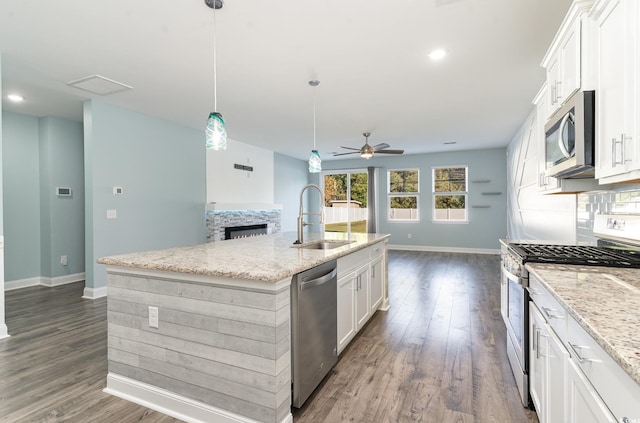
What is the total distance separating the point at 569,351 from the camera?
3.88 feet

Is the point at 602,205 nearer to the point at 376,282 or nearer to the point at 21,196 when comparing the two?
the point at 376,282

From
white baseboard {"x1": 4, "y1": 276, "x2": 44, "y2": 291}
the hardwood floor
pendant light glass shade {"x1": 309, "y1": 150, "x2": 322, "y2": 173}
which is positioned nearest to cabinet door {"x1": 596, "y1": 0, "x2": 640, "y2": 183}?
the hardwood floor

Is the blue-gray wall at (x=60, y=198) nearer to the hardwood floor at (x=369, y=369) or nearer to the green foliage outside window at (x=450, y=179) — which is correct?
the hardwood floor at (x=369, y=369)

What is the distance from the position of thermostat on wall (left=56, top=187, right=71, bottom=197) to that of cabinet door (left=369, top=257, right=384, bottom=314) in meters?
5.10

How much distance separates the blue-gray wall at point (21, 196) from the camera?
4832 mm

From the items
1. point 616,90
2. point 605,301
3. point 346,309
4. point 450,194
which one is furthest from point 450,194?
point 605,301

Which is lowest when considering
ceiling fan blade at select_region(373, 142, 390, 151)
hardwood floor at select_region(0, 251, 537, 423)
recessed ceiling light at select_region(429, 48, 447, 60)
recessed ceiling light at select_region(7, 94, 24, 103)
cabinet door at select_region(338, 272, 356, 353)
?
hardwood floor at select_region(0, 251, 537, 423)

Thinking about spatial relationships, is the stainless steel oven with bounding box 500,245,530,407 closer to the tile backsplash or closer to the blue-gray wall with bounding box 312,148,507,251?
the tile backsplash

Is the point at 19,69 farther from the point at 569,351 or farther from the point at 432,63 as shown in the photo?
the point at 569,351

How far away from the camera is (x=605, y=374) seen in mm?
877

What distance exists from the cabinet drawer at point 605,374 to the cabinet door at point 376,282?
7.14ft

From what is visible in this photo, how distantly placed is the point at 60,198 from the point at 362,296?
515cm

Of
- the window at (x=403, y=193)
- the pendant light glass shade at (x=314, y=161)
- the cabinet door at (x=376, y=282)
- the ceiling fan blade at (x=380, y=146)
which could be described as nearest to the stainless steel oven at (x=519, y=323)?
the cabinet door at (x=376, y=282)

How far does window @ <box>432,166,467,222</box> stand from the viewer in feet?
28.3
